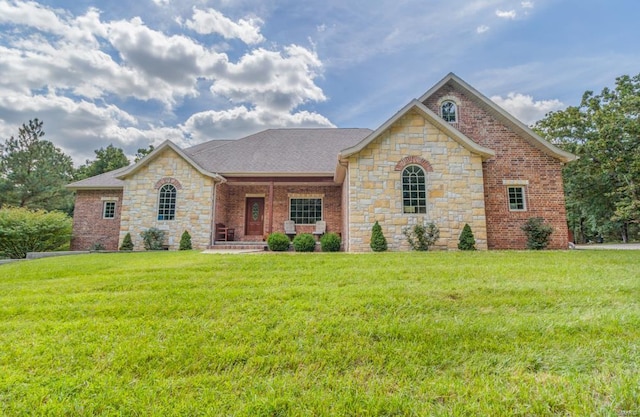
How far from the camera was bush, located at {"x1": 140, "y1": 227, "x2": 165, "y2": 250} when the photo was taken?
12.4 metres

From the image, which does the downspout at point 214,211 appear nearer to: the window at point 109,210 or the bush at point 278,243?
the bush at point 278,243

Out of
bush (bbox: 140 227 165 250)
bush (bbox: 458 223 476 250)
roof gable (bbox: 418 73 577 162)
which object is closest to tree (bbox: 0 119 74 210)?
bush (bbox: 140 227 165 250)

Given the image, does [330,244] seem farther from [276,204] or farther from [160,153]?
[160,153]

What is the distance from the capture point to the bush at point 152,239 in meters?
12.4

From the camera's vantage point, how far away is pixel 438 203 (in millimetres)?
10586

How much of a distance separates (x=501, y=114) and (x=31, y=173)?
101 feet

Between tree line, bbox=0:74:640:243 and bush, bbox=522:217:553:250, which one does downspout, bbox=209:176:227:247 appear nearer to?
bush, bbox=522:217:553:250

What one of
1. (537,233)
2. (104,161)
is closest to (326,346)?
(537,233)

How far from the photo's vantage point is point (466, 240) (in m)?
10.2

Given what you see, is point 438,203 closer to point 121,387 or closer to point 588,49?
point 588,49

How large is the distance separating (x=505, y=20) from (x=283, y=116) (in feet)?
55.6

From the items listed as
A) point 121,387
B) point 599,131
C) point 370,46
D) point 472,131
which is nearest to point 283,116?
point 370,46

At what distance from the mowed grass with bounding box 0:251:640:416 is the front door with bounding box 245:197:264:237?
9.65 metres

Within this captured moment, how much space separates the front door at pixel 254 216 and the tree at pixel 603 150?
21.0 meters
